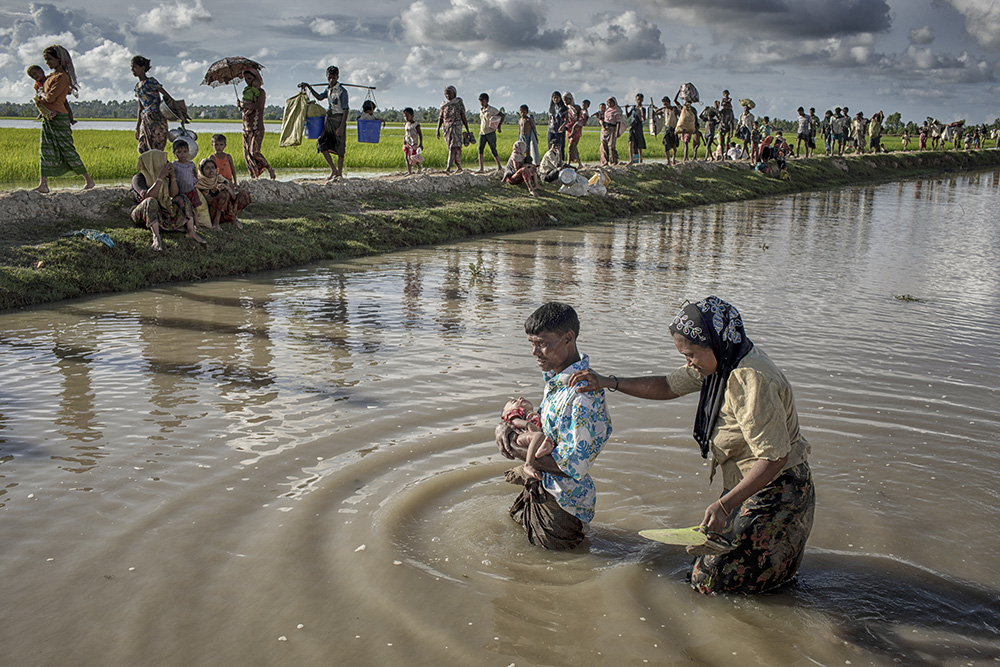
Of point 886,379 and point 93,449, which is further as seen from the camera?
point 886,379

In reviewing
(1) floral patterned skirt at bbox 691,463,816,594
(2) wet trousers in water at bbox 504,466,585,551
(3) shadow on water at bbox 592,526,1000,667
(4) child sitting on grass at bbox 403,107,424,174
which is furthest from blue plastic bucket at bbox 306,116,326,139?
(1) floral patterned skirt at bbox 691,463,816,594

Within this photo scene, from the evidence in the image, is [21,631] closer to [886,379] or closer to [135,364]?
[135,364]

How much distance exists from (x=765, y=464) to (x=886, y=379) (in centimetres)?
386

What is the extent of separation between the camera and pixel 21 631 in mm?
3023

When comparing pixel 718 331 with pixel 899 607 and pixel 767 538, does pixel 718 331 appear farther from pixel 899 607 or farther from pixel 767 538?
pixel 899 607

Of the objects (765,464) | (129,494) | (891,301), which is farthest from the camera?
(891,301)

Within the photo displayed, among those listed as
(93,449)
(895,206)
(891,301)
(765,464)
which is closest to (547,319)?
(765,464)

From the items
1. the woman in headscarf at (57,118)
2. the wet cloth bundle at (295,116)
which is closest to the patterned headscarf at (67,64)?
the woman in headscarf at (57,118)

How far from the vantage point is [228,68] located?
39.4 feet

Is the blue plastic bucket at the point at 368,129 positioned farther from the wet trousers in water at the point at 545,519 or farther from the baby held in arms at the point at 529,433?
the wet trousers in water at the point at 545,519

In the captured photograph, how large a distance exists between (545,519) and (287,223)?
8.93 metres

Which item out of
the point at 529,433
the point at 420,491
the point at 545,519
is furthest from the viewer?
the point at 420,491

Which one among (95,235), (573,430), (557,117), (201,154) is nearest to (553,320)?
(573,430)

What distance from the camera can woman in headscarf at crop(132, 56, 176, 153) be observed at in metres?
10.4
